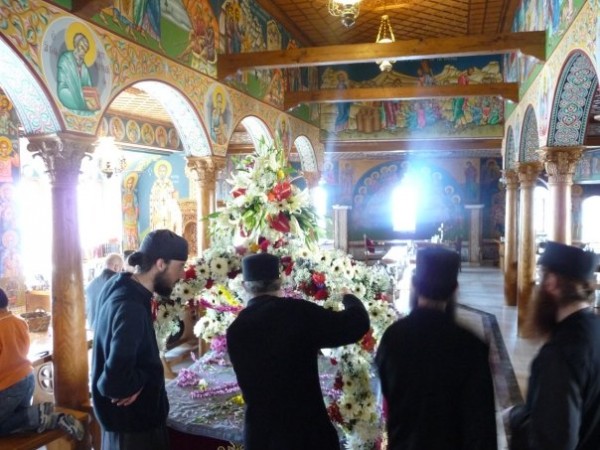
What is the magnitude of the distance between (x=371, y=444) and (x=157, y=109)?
40.1ft

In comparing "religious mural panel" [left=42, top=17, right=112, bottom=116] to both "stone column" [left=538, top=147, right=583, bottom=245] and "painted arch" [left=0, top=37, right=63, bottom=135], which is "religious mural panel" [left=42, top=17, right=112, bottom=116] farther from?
"stone column" [left=538, top=147, right=583, bottom=245]

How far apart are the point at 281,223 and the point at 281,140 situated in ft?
30.5

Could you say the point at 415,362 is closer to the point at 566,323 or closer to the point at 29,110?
the point at 566,323

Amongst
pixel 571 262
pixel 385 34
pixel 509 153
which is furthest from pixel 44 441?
pixel 509 153

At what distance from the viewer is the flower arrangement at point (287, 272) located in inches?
126

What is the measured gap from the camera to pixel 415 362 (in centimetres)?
224

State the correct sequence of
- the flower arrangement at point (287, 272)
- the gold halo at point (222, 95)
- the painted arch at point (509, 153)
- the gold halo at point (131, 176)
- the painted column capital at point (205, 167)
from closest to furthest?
the flower arrangement at point (287, 272)
the gold halo at point (222, 95)
the painted column capital at point (205, 167)
the painted arch at point (509, 153)
the gold halo at point (131, 176)

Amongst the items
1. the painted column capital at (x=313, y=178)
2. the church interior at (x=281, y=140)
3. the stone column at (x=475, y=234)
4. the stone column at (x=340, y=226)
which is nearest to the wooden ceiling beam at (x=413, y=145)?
the church interior at (x=281, y=140)

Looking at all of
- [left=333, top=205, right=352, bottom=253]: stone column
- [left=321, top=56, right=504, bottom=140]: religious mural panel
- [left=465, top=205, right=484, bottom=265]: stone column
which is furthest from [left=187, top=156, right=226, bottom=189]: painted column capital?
[left=465, top=205, right=484, bottom=265]: stone column

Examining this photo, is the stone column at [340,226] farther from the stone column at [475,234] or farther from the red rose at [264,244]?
the red rose at [264,244]

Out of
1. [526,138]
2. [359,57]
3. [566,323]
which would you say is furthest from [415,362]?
[526,138]

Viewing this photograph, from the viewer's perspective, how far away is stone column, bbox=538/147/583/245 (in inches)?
308

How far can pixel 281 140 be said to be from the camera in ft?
41.4

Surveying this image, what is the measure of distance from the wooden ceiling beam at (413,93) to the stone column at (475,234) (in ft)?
36.8
